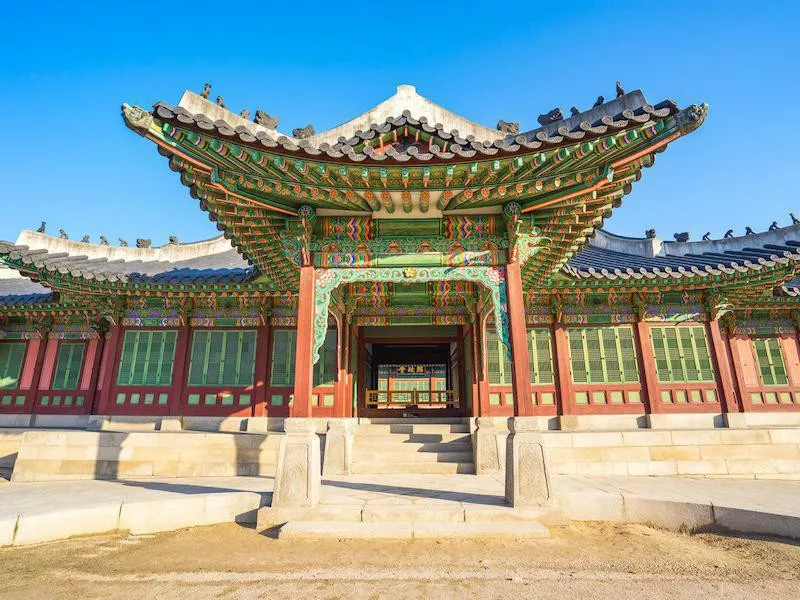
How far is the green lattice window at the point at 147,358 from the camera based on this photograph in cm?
1268

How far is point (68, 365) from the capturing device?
45.2ft

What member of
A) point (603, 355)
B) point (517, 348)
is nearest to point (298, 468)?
point (517, 348)

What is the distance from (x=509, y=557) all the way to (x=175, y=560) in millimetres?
3678

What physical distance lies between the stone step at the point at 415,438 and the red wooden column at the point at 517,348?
324cm

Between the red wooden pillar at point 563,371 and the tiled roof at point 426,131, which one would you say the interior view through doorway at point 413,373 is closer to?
the red wooden pillar at point 563,371

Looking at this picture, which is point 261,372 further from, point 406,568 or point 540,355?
point 406,568

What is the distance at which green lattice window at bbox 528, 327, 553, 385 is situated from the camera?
12281 mm

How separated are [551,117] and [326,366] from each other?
9.28 metres

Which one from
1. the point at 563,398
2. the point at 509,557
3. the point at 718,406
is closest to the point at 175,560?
the point at 509,557

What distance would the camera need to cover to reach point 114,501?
19.0ft

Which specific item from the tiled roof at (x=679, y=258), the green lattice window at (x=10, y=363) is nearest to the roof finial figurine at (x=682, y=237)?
the tiled roof at (x=679, y=258)

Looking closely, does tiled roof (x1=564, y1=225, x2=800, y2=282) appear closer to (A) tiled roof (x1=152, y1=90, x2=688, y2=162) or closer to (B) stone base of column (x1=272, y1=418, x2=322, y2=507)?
(A) tiled roof (x1=152, y1=90, x2=688, y2=162)

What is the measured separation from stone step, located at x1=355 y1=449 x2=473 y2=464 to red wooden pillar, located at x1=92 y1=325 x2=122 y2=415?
8.81 meters

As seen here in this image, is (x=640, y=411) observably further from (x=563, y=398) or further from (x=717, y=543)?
(x=717, y=543)
